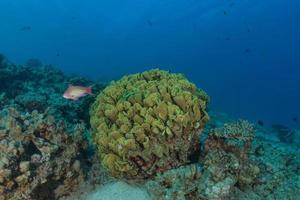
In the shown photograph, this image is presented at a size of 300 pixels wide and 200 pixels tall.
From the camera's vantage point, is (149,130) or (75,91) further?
(75,91)

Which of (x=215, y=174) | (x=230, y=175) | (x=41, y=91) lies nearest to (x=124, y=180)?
(x=215, y=174)

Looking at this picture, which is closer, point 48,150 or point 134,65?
point 48,150

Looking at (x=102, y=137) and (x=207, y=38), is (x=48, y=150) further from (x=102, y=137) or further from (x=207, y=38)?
(x=207, y=38)

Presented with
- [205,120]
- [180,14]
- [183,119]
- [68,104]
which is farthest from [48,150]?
[180,14]

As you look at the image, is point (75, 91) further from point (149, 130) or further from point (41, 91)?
point (41, 91)

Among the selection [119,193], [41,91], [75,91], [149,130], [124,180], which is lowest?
[119,193]

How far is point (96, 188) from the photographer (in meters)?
5.72

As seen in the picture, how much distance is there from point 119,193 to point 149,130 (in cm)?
105

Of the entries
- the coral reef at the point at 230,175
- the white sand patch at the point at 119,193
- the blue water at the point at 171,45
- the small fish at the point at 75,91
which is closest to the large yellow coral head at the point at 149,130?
the white sand patch at the point at 119,193

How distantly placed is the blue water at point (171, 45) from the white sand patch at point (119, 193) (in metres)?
80.3

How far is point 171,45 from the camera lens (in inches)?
4235

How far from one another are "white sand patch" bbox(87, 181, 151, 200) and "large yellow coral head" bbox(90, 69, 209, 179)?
16 cm

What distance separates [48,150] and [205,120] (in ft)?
7.79

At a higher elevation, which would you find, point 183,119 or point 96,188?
point 183,119
